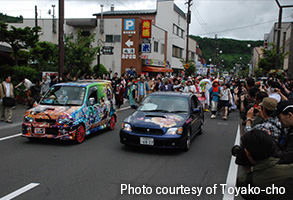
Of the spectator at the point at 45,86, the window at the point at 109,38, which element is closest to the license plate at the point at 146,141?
the spectator at the point at 45,86

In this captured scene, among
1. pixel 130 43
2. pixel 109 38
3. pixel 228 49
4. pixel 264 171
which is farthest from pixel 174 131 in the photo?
pixel 228 49

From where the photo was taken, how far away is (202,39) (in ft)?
358

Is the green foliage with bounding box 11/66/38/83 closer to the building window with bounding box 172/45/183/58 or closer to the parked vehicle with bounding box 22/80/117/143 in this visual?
the parked vehicle with bounding box 22/80/117/143

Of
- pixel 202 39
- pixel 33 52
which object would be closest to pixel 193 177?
pixel 33 52

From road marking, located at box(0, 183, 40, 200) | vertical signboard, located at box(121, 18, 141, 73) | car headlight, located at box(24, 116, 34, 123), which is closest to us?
road marking, located at box(0, 183, 40, 200)

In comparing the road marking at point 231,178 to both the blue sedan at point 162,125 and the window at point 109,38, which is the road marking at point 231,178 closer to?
the blue sedan at point 162,125

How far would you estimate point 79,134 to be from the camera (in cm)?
833

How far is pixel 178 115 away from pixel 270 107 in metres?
4.09

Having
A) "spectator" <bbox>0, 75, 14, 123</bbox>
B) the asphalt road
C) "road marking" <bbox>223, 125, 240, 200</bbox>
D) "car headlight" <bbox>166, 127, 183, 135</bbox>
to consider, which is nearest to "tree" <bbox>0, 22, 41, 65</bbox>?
"spectator" <bbox>0, 75, 14, 123</bbox>

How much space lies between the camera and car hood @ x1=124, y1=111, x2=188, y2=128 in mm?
7551

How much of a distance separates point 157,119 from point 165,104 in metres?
1.05

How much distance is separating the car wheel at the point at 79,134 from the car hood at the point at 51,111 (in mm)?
542

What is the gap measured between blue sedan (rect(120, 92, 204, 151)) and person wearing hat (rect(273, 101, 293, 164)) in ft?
12.0

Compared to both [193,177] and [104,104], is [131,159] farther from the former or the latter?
[104,104]
